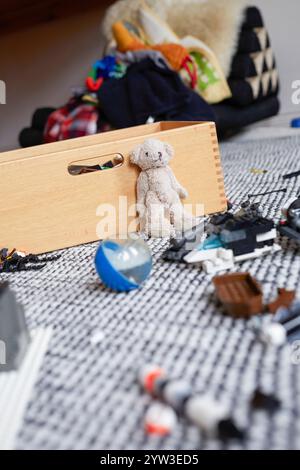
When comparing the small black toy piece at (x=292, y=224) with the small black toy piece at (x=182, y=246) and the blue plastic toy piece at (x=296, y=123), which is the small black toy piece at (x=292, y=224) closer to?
the small black toy piece at (x=182, y=246)

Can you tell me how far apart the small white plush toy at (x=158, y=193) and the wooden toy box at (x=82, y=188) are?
0.02 metres

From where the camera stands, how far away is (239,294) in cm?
56

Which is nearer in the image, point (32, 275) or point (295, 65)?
point (32, 275)

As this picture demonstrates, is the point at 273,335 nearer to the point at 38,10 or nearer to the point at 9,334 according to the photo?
the point at 9,334

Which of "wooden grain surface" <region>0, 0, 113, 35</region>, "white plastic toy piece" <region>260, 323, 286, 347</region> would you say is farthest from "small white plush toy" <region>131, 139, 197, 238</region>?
"wooden grain surface" <region>0, 0, 113, 35</region>

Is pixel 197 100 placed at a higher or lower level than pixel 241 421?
higher

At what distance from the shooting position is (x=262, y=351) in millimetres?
482

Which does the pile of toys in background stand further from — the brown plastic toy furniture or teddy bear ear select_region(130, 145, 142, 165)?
the brown plastic toy furniture

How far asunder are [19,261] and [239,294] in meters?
0.40

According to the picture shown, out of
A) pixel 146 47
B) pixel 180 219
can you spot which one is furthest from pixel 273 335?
pixel 146 47

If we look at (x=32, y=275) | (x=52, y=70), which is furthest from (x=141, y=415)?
(x=52, y=70)

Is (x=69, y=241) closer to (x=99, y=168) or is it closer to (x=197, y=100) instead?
(x=99, y=168)

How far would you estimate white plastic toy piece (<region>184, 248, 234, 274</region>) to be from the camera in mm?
679
